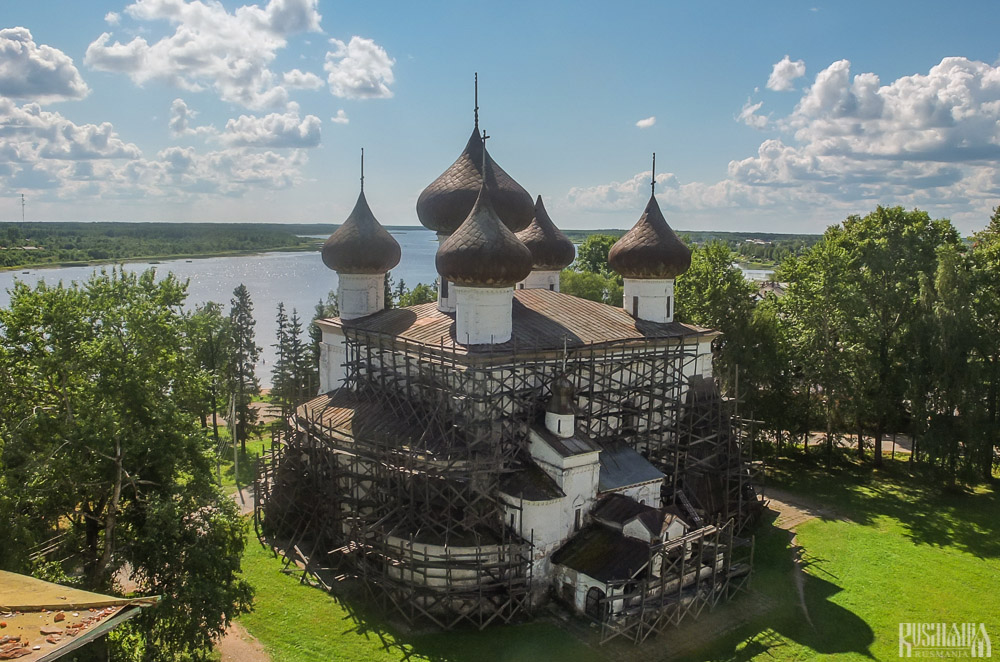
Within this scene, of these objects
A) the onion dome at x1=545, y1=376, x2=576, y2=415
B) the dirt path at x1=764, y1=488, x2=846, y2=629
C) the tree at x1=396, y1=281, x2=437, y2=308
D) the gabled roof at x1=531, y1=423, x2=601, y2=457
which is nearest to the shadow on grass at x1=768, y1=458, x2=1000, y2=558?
the dirt path at x1=764, y1=488, x2=846, y2=629

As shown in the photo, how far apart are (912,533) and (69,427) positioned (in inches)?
784

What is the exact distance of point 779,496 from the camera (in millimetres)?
20953

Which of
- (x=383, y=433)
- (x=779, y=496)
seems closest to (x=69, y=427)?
(x=383, y=433)

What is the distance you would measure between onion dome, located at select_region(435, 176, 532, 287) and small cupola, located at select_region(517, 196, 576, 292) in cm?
597

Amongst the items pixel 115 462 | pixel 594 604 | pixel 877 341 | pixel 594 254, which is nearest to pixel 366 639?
pixel 594 604

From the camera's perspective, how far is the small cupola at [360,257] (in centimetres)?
1906

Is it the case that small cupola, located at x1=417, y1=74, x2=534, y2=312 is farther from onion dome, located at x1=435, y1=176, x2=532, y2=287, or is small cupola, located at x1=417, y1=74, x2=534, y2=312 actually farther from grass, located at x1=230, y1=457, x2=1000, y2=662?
grass, located at x1=230, y1=457, x2=1000, y2=662

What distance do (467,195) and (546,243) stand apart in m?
4.25

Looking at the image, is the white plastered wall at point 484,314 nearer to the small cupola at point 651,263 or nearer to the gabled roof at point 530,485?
the gabled roof at point 530,485

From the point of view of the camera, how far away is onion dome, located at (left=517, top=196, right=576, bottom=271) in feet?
69.8

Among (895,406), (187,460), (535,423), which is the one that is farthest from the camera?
(895,406)

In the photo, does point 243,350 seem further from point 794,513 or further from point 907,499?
point 907,499

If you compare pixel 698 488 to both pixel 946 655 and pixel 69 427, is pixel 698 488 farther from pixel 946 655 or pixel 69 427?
pixel 69 427

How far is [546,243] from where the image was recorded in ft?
69.8
